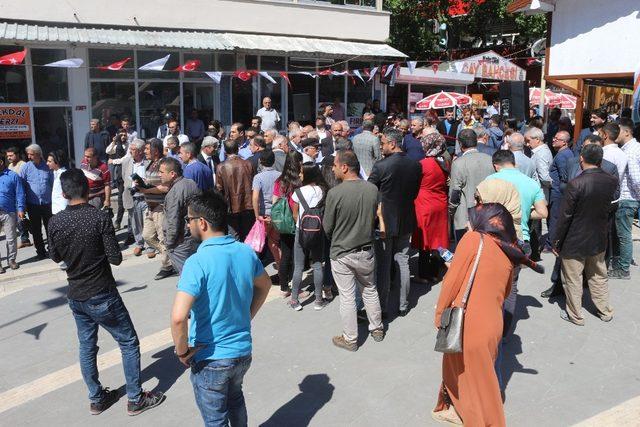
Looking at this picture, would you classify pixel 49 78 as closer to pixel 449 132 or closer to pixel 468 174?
pixel 449 132

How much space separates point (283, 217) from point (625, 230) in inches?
165

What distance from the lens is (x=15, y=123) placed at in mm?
12359

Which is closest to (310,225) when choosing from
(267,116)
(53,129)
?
(267,116)

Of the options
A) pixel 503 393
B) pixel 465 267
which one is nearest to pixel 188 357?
pixel 465 267

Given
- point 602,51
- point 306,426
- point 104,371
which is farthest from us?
point 602,51

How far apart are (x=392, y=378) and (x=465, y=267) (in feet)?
5.17

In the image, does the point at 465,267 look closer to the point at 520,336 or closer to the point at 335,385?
the point at 335,385

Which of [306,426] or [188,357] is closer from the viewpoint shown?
[188,357]

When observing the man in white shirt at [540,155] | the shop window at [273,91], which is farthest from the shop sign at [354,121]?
the man in white shirt at [540,155]

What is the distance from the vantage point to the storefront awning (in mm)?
11664

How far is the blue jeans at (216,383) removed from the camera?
306 cm

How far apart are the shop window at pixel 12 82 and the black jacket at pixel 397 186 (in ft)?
32.7

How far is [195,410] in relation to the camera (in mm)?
4180

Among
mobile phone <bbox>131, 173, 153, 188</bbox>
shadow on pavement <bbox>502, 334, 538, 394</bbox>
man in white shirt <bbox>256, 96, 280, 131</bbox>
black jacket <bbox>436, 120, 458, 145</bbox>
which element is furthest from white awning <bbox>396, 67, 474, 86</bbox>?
shadow on pavement <bbox>502, 334, 538, 394</bbox>
